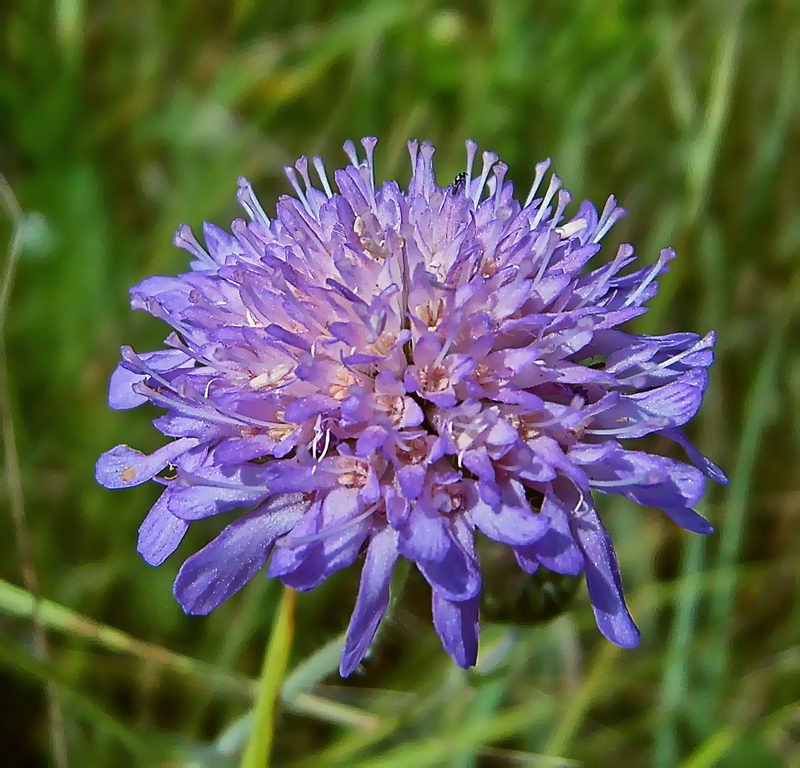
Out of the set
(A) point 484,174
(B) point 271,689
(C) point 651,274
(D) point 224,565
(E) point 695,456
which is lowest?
(B) point 271,689

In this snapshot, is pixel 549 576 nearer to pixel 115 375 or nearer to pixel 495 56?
pixel 115 375

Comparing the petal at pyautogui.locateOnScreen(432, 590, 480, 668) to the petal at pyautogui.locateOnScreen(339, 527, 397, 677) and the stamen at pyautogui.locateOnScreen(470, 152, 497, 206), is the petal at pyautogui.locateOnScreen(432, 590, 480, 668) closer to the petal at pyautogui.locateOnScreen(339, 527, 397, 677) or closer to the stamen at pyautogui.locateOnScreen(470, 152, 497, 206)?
the petal at pyautogui.locateOnScreen(339, 527, 397, 677)

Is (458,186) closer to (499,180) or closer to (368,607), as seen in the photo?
(499,180)

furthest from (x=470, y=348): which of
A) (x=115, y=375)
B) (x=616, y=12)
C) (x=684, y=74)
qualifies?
(x=616, y=12)

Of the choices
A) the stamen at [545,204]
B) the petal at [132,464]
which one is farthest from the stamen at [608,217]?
the petal at [132,464]

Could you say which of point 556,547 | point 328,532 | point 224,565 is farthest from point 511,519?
point 224,565

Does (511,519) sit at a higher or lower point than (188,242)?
lower

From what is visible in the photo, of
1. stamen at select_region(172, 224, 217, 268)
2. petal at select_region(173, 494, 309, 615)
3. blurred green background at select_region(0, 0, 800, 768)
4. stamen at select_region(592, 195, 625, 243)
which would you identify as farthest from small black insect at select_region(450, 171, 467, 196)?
blurred green background at select_region(0, 0, 800, 768)
